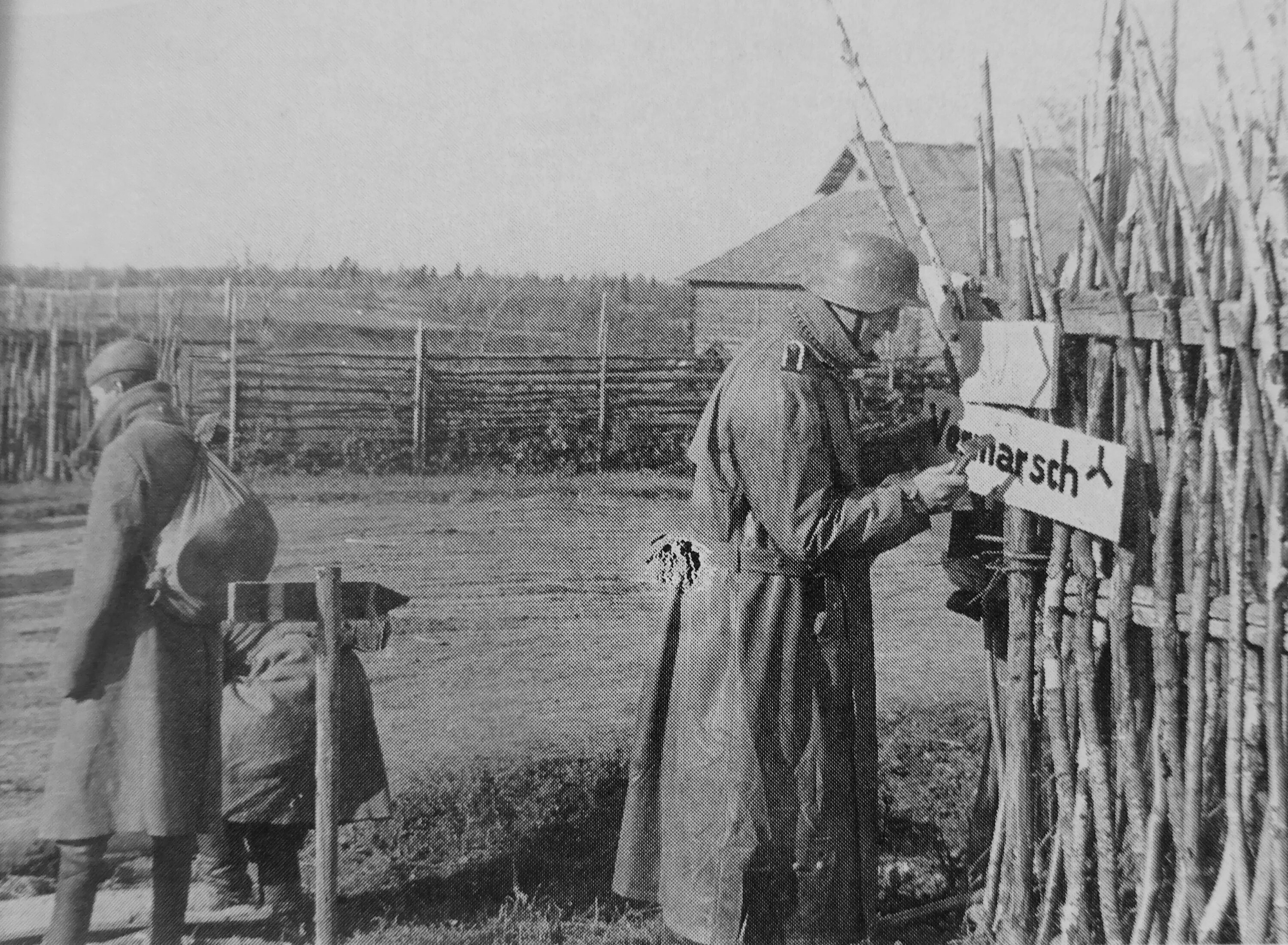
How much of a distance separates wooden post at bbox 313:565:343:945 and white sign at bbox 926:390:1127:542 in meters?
1.73

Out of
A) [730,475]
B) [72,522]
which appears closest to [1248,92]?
[730,475]

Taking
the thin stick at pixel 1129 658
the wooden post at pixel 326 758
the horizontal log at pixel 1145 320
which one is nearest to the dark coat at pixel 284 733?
the wooden post at pixel 326 758

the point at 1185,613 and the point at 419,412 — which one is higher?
the point at 419,412

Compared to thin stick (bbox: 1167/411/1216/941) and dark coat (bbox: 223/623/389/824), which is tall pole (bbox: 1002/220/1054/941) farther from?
dark coat (bbox: 223/623/389/824)

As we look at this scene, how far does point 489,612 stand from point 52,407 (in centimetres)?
542

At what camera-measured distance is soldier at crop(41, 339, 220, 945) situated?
340 cm

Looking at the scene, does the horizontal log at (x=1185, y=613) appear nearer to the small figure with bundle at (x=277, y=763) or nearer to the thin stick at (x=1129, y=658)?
the thin stick at (x=1129, y=658)

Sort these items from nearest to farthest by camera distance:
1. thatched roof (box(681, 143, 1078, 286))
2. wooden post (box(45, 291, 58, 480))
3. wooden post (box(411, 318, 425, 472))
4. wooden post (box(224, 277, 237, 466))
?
wooden post (box(45, 291, 58, 480))
wooden post (box(224, 277, 237, 466))
wooden post (box(411, 318, 425, 472))
thatched roof (box(681, 143, 1078, 286))

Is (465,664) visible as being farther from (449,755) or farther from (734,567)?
(734,567)

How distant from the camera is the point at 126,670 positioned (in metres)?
3.47

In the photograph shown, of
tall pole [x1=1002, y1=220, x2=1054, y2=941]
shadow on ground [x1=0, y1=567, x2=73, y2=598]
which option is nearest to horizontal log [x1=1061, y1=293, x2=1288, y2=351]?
tall pole [x1=1002, y1=220, x2=1054, y2=941]

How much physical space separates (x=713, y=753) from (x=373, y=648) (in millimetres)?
970

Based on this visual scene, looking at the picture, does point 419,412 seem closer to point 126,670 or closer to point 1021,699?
point 126,670

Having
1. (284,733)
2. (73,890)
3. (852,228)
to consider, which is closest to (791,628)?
(284,733)
